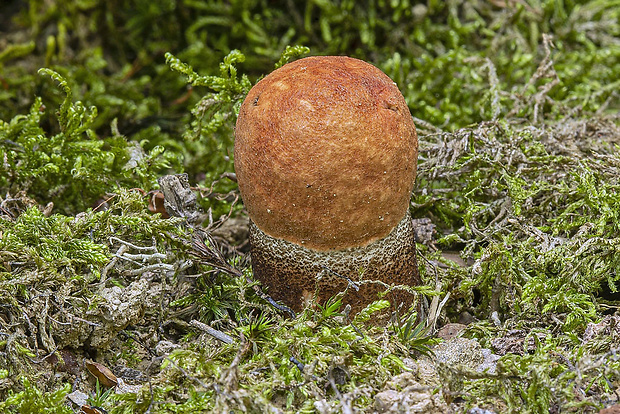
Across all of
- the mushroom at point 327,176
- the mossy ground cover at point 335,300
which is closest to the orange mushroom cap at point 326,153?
the mushroom at point 327,176

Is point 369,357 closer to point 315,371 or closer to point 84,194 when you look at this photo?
point 315,371

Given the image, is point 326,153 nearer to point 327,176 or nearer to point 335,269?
point 327,176

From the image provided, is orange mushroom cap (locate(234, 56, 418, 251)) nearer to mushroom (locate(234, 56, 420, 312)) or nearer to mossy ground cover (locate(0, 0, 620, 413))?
mushroom (locate(234, 56, 420, 312))

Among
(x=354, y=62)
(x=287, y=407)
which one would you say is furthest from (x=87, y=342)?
(x=354, y=62)

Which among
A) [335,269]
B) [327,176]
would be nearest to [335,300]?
[335,269]

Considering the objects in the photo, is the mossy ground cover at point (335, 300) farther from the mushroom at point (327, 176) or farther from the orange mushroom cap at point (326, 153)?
the orange mushroom cap at point (326, 153)

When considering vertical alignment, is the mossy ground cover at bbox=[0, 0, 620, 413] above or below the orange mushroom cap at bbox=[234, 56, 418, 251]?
below

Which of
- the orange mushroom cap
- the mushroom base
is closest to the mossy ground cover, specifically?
the mushroom base
